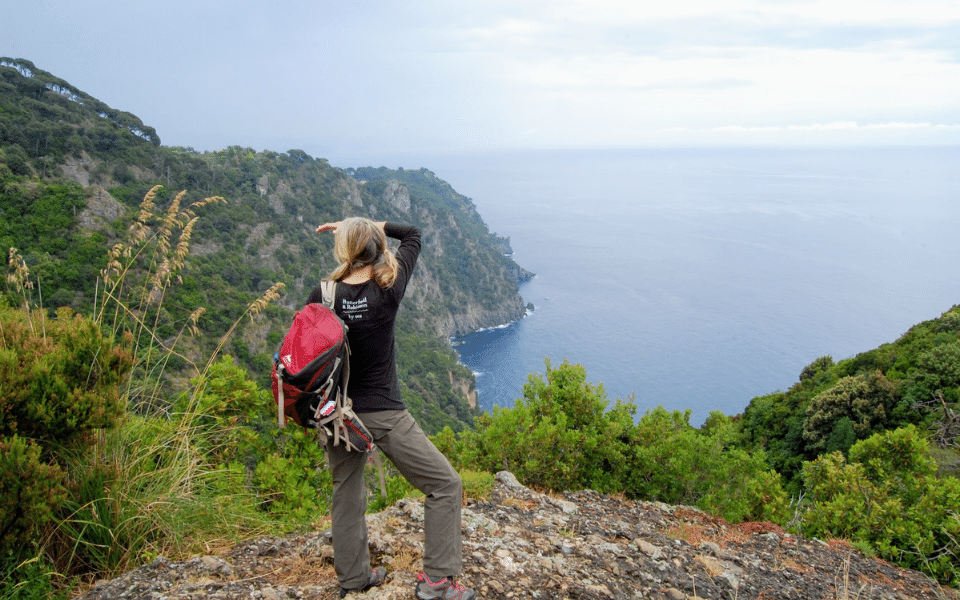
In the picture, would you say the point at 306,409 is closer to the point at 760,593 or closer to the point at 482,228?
the point at 760,593

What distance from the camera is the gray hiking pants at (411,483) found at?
2.48 meters

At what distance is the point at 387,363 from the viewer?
2.52m

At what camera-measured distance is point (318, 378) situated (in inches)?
89.0

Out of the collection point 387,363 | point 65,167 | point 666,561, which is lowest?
point 666,561

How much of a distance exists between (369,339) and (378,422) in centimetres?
38

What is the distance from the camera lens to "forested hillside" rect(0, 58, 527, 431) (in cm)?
1827

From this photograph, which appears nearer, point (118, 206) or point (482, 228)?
point (118, 206)

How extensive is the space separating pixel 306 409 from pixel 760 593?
2912 mm

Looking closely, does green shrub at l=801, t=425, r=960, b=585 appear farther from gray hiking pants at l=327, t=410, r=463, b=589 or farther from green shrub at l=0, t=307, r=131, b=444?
green shrub at l=0, t=307, r=131, b=444

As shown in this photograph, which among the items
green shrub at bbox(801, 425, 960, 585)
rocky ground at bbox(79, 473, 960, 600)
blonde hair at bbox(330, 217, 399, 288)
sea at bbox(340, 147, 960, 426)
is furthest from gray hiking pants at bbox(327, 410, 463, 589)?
sea at bbox(340, 147, 960, 426)

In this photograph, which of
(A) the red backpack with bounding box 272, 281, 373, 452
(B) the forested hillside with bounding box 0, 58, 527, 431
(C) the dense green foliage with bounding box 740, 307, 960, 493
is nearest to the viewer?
(A) the red backpack with bounding box 272, 281, 373, 452

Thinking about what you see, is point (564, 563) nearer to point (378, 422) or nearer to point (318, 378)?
point (378, 422)

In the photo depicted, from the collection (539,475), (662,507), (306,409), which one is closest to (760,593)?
(662,507)

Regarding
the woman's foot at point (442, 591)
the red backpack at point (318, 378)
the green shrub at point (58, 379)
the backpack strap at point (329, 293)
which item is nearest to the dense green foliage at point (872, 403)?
the woman's foot at point (442, 591)
